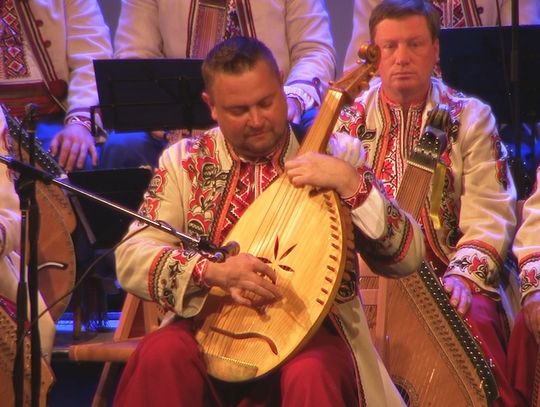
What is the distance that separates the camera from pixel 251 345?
289 cm

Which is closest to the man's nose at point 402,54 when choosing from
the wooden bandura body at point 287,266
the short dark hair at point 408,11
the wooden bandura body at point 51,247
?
the short dark hair at point 408,11

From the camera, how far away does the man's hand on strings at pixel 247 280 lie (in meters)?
2.87

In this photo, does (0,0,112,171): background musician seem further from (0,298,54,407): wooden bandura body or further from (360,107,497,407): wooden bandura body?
(360,107,497,407): wooden bandura body

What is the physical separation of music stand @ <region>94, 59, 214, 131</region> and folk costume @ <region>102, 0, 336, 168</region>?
627 millimetres

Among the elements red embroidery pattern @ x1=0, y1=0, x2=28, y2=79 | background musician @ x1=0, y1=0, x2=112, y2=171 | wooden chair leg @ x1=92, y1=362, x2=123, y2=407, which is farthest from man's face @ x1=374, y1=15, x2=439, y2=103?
red embroidery pattern @ x1=0, y1=0, x2=28, y2=79

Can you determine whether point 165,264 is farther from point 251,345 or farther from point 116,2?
point 116,2

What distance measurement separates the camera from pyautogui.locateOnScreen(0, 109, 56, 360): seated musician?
12.0 ft

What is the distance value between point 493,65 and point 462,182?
0.74 metres

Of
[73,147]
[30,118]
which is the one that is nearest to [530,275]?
[30,118]

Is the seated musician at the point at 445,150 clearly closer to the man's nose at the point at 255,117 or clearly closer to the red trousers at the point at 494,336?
the red trousers at the point at 494,336

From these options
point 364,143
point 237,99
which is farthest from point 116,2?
point 237,99

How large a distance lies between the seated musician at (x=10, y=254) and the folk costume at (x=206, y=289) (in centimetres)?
62

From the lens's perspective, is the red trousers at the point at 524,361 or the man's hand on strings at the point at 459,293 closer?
the red trousers at the point at 524,361

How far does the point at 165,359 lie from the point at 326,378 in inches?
16.6
